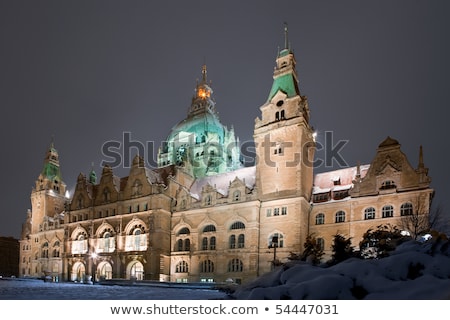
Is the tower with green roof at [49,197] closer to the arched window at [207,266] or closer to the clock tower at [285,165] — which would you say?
the arched window at [207,266]

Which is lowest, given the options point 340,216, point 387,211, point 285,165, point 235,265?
point 235,265

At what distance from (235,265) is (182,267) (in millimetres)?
8437

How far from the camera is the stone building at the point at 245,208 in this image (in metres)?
38.9

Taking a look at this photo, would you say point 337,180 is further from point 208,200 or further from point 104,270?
point 104,270

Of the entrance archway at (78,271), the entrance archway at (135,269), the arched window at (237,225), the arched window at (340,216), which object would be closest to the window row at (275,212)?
the arched window at (237,225)

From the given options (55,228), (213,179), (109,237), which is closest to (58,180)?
(55,228)

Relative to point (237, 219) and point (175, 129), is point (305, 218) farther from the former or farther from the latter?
point (175, 129)

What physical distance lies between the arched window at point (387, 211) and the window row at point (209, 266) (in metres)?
17.1

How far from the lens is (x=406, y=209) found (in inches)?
1436

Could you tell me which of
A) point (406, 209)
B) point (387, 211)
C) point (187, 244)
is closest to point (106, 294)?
point (187, 244)

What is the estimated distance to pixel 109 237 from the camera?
52719mm

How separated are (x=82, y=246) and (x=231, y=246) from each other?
2771cm

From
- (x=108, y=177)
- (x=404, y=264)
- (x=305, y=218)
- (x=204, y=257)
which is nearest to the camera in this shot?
(x=404, y=264)

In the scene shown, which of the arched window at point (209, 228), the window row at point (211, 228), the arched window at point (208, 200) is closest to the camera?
the window row at point (211, 228)
